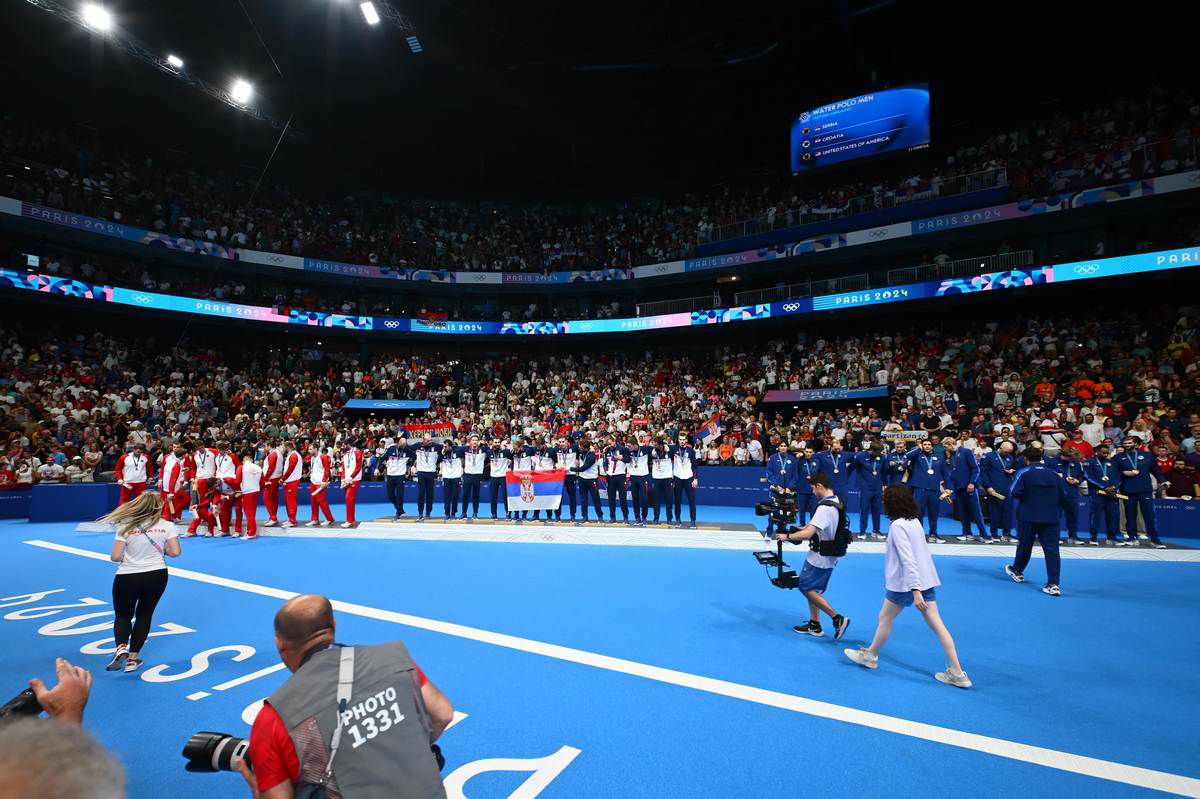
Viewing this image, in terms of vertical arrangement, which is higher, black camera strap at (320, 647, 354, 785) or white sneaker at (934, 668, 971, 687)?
black camera strap at (320, 647, 354, 785)

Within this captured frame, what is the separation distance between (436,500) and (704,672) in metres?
17.3

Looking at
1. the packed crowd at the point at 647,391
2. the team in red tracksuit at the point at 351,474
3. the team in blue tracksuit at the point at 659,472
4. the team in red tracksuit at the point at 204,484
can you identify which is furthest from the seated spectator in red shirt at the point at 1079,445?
the team in red tracksuit at the point at 204,484

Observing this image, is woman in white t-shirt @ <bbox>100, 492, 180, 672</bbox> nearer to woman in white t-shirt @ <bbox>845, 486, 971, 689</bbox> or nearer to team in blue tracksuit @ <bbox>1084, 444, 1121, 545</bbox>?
woman in white t-shirt @ <bbox>845, 486, 971, 689</bbox>

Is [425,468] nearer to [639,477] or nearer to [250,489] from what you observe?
[250,489]

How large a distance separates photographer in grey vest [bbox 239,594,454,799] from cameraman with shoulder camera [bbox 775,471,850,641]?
4.43 m

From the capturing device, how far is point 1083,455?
501 inches

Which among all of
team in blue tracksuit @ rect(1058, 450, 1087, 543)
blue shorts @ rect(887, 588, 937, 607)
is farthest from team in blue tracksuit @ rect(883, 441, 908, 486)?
blue shorts @ rect(887, 588, 937, 607)

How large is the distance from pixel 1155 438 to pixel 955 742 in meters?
16.3

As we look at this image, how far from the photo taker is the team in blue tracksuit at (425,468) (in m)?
14.9

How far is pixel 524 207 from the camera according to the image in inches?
1527

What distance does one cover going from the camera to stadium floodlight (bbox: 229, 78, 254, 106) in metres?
23.7

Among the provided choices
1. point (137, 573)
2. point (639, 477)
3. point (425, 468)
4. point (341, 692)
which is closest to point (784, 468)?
point (639, 477)

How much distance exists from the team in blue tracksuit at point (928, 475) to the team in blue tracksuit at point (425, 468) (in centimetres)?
1184

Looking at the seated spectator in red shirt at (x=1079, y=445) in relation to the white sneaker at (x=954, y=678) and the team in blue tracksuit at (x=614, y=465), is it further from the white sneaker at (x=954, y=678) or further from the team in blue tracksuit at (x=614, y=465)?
the white sneaker at (x=954, y=678)
